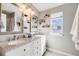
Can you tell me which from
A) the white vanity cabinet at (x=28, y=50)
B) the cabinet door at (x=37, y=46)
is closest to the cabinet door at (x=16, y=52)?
the white vanity cabinet at (x=28, y=50)

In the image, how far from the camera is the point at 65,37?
142 centimetres

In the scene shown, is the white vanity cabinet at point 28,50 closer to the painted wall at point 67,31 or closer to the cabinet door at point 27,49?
the cabinet door at point 27,49

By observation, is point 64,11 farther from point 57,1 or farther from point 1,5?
point 1,5

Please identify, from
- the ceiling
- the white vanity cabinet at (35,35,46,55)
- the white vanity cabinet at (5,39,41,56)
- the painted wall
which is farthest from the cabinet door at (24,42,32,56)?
the ceiling

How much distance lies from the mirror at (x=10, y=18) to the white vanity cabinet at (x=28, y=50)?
410 millimetres

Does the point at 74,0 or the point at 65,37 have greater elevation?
the point at 74,0

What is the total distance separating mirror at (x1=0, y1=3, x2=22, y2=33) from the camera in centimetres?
138

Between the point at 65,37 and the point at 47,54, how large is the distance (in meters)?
0.39

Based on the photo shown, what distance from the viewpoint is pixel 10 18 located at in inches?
59.4

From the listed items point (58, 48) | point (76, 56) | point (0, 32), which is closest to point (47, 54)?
point (58, 48)

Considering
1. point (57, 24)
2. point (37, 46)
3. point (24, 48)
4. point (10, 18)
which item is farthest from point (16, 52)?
point (57, 24)

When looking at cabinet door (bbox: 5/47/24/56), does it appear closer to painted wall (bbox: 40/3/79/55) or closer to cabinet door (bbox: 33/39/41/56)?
cabinet door (bbox: 33/39/41/56)

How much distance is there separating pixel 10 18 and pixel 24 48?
561 millimetres

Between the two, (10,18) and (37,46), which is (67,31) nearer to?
(37,46)
